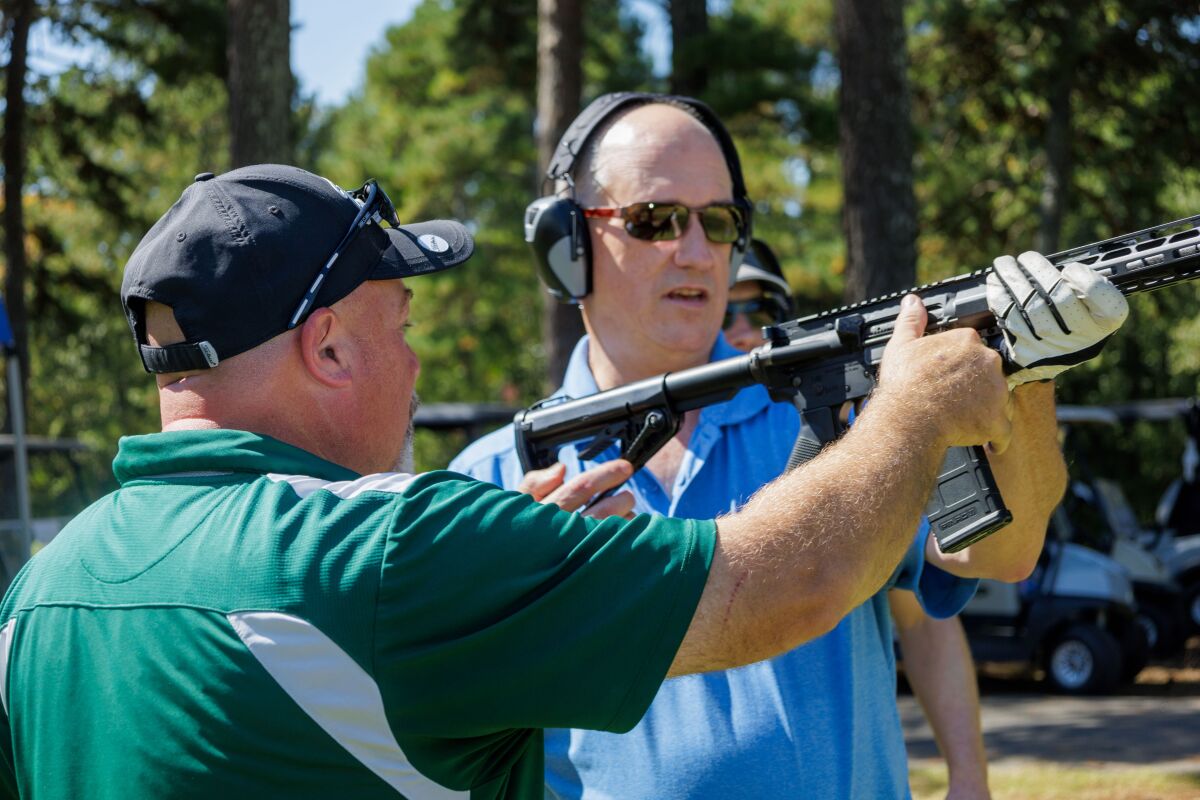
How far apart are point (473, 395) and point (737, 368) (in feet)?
94.4

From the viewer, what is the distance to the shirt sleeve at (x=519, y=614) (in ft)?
5.18

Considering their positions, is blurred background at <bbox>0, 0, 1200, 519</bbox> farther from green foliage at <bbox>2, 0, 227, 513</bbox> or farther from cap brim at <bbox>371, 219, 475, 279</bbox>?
cap brim at <bbox>371, 219, 475, 279</bbox>

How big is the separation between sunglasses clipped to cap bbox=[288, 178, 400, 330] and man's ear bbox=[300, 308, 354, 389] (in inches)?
0.9

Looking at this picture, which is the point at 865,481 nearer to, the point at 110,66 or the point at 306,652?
the point at 306,652

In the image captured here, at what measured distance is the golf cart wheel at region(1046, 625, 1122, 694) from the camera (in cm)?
1147

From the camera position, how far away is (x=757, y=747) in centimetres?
249

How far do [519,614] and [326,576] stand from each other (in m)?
0.25

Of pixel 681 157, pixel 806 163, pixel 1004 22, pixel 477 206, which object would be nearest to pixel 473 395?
pixel 477 206

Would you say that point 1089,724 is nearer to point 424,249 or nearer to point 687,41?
point 687,41

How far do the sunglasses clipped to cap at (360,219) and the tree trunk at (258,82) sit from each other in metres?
6.21

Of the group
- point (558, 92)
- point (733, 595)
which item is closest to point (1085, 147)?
point (558, 92)

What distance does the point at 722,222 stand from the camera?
3.20 meters

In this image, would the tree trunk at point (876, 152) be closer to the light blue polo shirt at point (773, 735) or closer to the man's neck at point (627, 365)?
the man's neck at point (627, 365)

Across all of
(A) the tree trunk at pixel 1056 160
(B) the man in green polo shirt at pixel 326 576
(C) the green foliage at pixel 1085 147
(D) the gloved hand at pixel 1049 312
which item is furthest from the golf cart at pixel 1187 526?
(B) the man in green polo shirt at pixel 326 576
